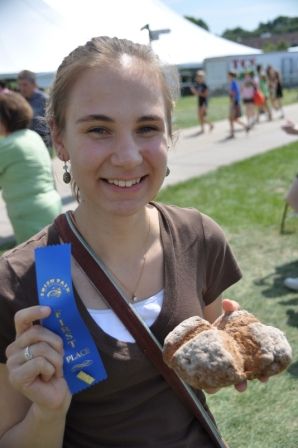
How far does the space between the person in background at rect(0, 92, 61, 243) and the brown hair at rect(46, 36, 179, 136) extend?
3551mm

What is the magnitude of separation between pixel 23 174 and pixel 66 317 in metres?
4.07

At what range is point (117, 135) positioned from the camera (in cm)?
142

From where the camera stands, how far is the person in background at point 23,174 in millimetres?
5117

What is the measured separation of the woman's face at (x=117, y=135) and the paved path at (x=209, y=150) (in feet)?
21.2

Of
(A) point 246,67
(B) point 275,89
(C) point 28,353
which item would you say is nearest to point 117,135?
(C) point 28,353

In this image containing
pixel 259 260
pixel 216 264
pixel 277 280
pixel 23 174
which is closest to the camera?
pixel 216 264

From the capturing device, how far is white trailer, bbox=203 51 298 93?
39656 mm

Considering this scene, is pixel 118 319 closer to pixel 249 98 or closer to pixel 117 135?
pixel 117 135

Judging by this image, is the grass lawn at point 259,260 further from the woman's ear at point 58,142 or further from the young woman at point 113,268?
the woman's ear at point 58,142

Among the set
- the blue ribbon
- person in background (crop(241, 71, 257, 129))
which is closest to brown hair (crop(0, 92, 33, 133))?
the blue ribbon

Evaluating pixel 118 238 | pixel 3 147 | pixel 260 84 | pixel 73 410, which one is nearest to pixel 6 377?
pixel 73 410

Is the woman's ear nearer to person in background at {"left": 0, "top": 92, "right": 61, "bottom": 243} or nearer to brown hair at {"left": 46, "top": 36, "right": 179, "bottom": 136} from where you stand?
brown hair at {"left": 46, "top": 36, "right": 179, "bottom": 136}

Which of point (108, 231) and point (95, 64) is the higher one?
point (95, 64)

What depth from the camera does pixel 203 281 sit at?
167cm
